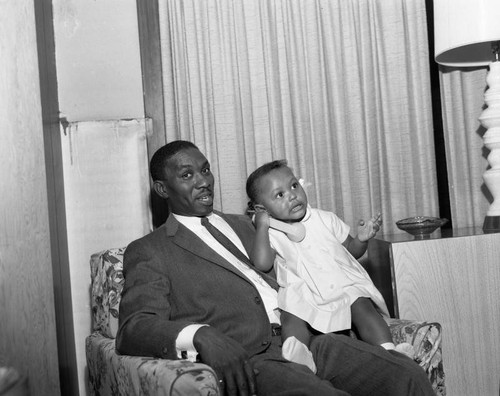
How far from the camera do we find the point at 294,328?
2.42 meters

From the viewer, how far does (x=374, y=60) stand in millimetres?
3479

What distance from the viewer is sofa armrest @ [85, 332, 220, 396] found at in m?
1.85

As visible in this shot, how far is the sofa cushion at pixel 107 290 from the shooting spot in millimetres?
2648

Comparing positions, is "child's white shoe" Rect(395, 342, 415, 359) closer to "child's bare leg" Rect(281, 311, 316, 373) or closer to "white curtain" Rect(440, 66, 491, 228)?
"child's bare leg" Rect(281, 311, 316, 373)

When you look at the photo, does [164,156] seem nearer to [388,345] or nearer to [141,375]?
[141,375]

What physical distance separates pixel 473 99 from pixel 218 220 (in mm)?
1597

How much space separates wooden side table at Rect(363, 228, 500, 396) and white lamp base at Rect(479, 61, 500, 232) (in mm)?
194

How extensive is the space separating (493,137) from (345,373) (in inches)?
58.8

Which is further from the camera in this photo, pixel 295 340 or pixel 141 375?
pixel 295 340

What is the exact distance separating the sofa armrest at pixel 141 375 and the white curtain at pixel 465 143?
6.29 feet

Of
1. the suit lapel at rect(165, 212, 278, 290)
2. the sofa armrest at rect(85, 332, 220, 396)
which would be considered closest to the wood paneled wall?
the sofa armrest at rect(85, 332, 220, 396)

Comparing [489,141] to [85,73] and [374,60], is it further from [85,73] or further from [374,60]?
[85,73]

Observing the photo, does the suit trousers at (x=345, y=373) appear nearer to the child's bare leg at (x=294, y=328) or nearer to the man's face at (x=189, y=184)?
the child's bare leg at (x=294, y=328)

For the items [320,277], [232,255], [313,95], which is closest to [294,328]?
[320,277]
